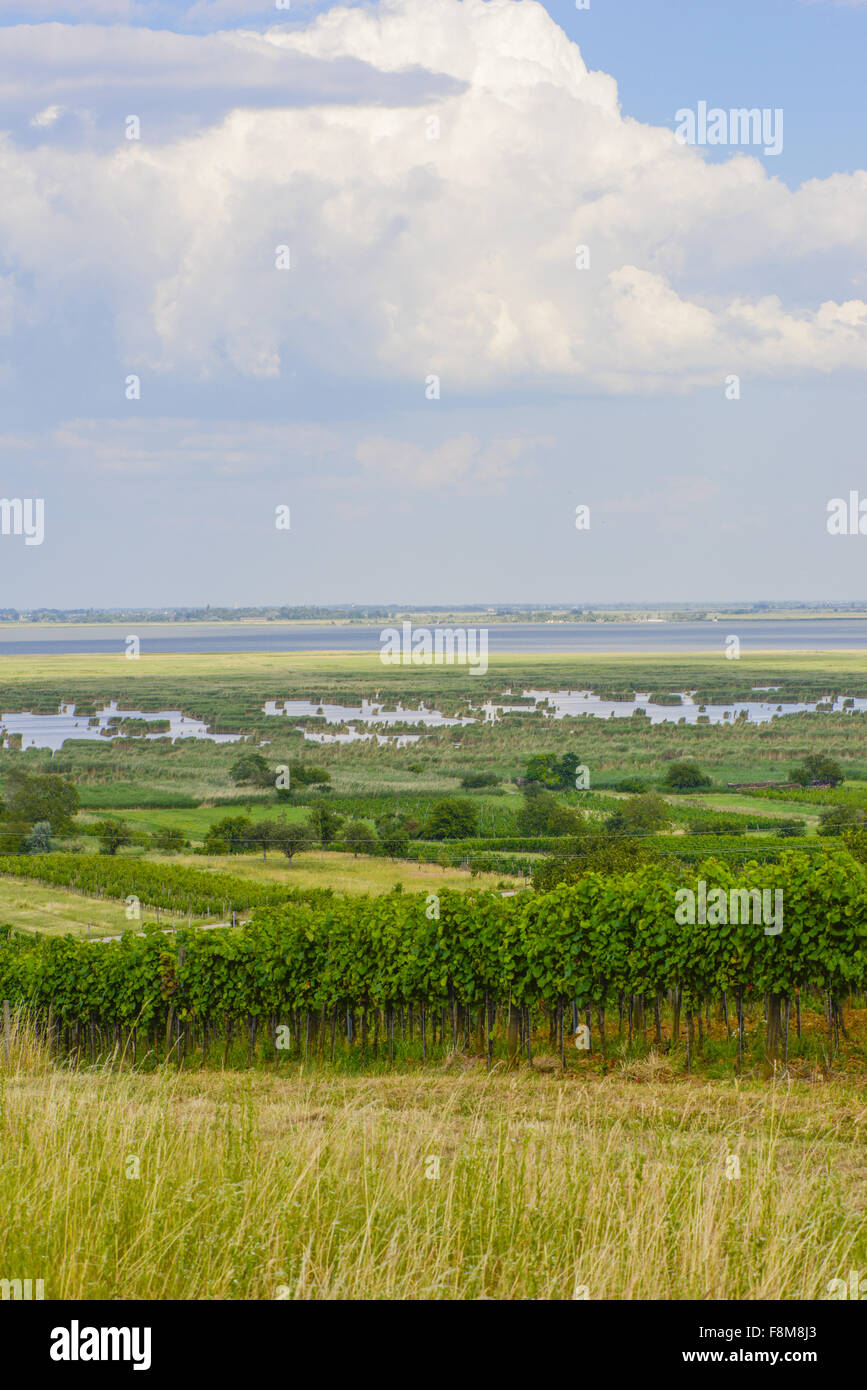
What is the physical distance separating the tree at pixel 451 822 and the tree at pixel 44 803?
32.3m

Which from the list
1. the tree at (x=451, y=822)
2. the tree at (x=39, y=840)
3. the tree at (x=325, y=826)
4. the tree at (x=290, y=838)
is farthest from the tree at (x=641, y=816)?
the tree at (x=39, y=840)

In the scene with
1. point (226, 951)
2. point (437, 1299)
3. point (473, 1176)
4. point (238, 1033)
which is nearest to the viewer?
point (437, 1299)

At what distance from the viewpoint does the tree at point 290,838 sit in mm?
80688

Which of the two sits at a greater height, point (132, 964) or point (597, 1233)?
point (597, 1233)

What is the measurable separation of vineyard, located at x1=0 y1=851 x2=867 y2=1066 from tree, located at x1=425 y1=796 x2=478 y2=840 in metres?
68.5

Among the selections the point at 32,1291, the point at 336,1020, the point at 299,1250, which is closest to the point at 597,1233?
the point at 299,1250

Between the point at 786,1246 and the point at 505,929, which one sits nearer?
the point at 786,1246

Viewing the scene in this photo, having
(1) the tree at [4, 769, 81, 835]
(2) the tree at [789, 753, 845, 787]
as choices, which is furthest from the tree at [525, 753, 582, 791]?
(1) the tree at [4, 769, 81, 835]

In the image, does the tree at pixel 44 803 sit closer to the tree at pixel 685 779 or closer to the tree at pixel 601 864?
the tree at pixel 601 864

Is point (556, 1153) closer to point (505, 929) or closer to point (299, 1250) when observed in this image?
point (299, 1250)

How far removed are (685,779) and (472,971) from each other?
342 ft
